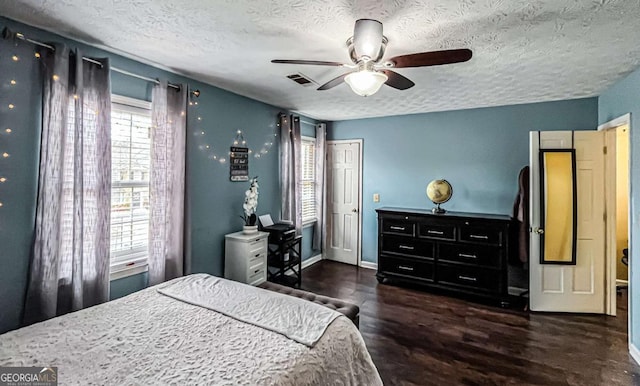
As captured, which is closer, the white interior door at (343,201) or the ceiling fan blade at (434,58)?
the ceiling fan blade at (434,58)

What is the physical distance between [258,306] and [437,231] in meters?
2.76

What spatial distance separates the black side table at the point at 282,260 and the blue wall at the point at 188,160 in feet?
1.77

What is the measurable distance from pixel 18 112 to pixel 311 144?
11.9 feet

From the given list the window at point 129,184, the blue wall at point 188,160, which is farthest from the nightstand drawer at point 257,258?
the window at point 129,184

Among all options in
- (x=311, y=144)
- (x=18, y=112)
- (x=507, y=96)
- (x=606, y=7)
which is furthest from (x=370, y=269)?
(x=18, y=112)

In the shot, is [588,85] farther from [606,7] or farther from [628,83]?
[606,7]

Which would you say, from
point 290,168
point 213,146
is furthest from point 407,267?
point 213,146

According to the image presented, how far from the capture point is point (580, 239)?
330 centimetres

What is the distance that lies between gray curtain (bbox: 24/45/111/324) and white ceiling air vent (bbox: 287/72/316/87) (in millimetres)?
1512

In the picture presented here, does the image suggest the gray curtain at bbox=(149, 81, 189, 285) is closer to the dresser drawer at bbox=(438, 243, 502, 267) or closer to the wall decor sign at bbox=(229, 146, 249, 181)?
the wall decor sign at bbox=(229, 146, 249, 181)

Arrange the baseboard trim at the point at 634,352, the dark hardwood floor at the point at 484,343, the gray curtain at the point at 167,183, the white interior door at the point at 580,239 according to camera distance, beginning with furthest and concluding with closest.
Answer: the white interior door at the point at 580,239 → the gray curtain at the point at 167,183 → the baseboard trim at the point at 634,352 → the dark hardwood floor at the point at 484,343

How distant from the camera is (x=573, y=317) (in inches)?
128

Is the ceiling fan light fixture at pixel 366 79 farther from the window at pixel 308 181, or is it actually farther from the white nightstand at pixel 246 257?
the window at pixel 308 181

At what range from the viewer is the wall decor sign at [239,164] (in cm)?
357
